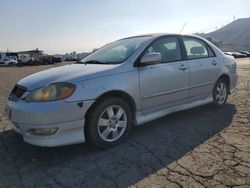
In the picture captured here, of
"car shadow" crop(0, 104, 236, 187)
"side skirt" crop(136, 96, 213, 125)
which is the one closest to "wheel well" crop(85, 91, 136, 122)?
"side skirt" crop(136, 96, 213, 125)

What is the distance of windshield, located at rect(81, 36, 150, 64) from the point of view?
14.2ft

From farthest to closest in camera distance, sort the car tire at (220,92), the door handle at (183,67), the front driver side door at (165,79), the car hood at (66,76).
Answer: the car tire at (220,92) → the door handle at (183,67) → the front driver side door at (165,79) → the car hood at (66,76)

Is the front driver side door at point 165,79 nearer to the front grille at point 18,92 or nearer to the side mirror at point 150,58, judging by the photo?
the side mirror at point 150,58

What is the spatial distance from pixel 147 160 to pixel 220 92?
10.2 ft

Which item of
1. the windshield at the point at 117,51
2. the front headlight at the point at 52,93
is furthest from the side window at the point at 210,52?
the front headlight at the point at 52,93

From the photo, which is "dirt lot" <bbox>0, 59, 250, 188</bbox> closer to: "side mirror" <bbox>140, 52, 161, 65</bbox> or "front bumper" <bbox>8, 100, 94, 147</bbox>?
"front bumper" <bbox>8, 100, 94, 147</bbox>

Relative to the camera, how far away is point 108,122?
387cm

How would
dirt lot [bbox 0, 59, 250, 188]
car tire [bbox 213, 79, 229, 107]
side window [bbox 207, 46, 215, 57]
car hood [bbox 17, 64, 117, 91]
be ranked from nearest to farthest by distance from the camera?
dirt lot [bbox 0, 59, 250, 188] → car hood [bbox 17, 64, 117, 91] → side window [bbox 207, 46, 215, 57] → car tire [bbox 213, 79, 229, 107]

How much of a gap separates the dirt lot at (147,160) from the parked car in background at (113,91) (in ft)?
0.90

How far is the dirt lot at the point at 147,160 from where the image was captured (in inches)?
118

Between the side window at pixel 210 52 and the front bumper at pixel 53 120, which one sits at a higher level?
the side window at pixel 210 52

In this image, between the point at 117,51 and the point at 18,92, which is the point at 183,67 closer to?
the point at 117,51

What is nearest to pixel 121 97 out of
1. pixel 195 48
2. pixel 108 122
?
pixel 108 122

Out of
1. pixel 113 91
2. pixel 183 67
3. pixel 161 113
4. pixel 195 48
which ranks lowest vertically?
pixel 161 113
